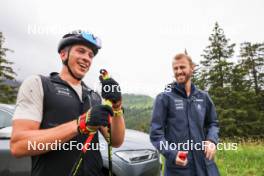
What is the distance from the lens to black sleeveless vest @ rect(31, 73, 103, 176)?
6.69ft

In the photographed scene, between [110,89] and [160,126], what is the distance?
4.54 ft

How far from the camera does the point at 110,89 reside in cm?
209

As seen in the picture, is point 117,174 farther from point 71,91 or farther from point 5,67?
point 5,67

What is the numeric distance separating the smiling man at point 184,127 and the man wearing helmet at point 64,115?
894mm

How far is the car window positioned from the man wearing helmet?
7.36 ft

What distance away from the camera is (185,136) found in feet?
10.7

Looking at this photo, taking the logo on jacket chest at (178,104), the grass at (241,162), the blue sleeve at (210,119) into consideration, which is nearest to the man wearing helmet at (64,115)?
the logo on jacket chest at (178,104)

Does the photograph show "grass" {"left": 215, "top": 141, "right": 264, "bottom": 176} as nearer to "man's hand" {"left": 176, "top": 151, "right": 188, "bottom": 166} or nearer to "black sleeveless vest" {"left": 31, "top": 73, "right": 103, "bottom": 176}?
"man's hand" {"left": 176, "top": 151, "right": 188, "bottom": 166}

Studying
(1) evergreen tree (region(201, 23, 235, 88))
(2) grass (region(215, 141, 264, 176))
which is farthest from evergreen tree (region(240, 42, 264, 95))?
(2) grass (region(215, 141, 264, 176))

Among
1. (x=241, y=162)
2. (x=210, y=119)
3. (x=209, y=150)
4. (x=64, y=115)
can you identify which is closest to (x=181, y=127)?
(x=209, y=150)

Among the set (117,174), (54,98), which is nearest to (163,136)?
(117,174)

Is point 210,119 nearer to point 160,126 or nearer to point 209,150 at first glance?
point 209,150

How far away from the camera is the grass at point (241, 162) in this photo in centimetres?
648

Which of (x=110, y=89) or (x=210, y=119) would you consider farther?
(x=210, y=119)
